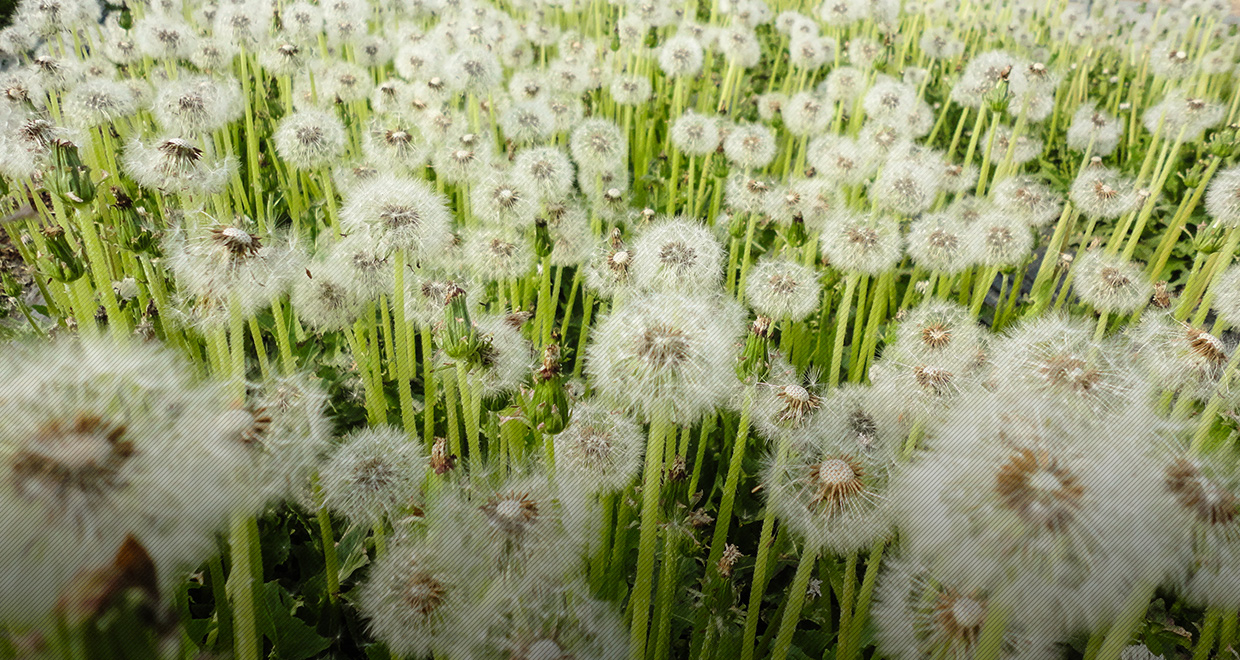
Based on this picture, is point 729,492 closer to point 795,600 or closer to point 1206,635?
point 795,600

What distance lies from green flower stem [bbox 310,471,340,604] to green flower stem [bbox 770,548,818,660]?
4.98ft

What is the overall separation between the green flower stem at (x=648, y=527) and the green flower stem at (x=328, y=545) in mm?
1072

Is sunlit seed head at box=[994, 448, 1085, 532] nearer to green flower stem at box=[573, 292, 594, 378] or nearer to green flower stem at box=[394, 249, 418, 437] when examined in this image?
green flower stem at box=[394, 249, 418, 437]

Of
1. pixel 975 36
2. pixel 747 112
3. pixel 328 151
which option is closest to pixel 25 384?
pixel 328 151

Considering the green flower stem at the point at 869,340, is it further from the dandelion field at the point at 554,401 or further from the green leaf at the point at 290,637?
the green leaf at the point at 290,637

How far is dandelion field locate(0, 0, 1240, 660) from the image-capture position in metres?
1.20

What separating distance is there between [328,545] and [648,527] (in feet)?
3.87

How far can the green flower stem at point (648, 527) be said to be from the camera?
1784 millimetres

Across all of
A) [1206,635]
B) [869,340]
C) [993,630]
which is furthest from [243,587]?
[869,340]

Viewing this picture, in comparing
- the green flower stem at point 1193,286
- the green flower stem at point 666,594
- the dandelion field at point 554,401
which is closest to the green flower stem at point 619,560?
the dandelion field at point 554,401

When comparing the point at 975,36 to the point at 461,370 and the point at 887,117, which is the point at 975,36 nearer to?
the point at 887,117

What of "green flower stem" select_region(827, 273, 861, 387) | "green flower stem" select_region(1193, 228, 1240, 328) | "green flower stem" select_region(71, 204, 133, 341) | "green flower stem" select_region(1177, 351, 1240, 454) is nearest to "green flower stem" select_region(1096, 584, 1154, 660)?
"green flower stem" select_region(1177, 351, 1240, 454)

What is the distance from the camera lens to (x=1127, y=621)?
4.14 ft

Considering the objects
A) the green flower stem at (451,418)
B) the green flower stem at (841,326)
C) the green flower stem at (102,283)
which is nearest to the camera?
the green flower stem at (102,283)
